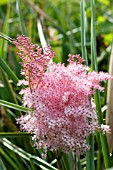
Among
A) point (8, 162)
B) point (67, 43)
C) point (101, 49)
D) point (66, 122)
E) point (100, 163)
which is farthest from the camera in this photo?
point (101, 49)

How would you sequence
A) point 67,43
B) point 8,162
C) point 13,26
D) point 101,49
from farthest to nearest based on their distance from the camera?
point 13,26, point 101,49, point 67,43, point 8,162

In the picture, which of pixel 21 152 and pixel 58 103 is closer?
pixel 58 103

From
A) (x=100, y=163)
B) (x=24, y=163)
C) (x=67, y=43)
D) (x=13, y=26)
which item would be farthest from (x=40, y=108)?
(x=13, y=26)

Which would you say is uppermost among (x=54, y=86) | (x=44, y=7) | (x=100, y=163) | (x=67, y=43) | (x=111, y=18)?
(x=44, y=7)

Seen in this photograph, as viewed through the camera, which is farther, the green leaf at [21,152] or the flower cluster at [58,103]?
the green leaf at [21,152]

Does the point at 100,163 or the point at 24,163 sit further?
the point at 24,163

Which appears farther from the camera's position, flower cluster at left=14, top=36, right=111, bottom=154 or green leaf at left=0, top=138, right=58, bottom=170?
green leaf at left=0, top=138, right=58, bottom=170

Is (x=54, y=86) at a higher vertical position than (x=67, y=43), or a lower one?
lower

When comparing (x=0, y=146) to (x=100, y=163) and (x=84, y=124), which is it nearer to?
(x=100, y=163)
